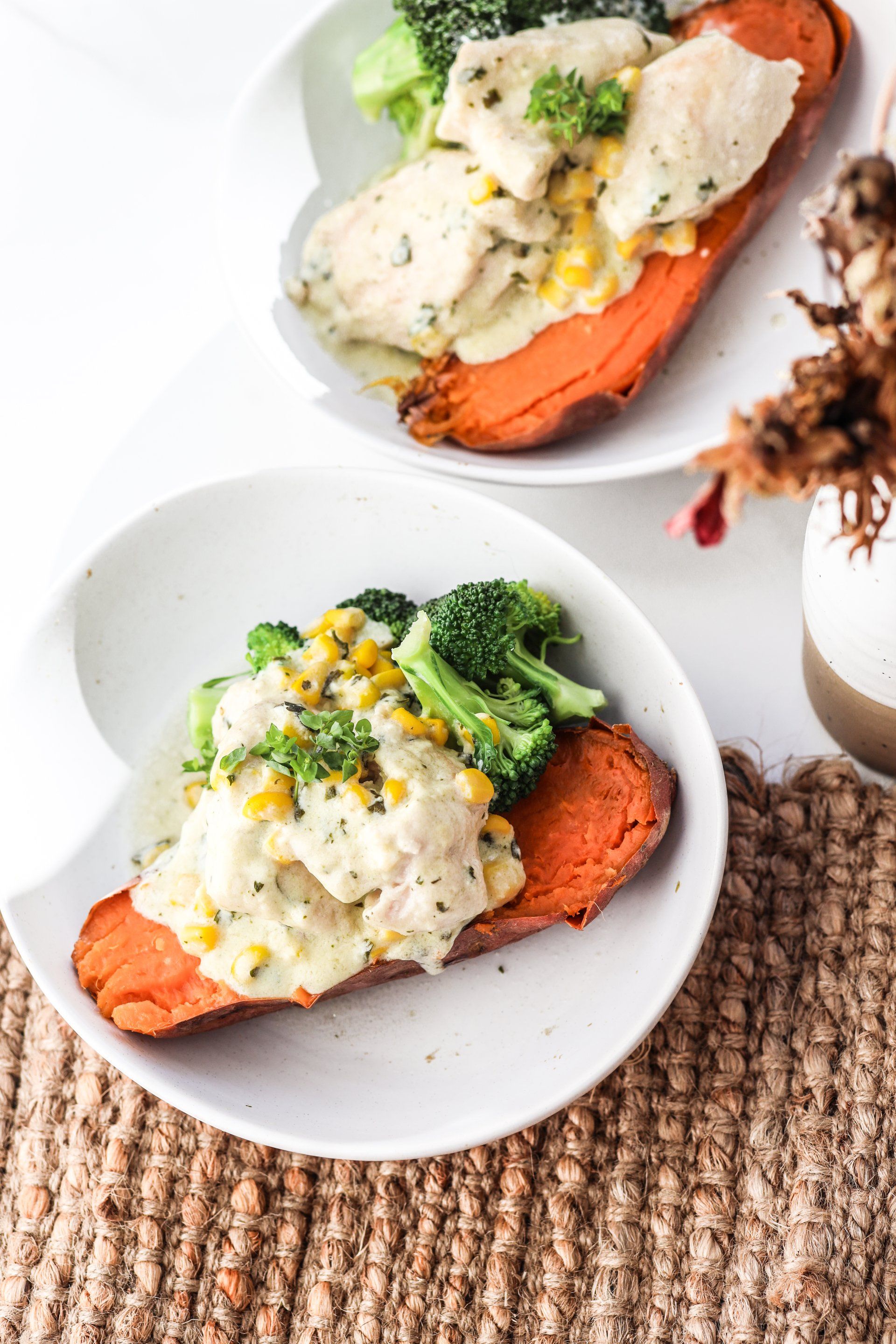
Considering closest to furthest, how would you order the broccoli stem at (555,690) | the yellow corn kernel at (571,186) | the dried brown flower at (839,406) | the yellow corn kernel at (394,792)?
1. the dried brown flower at (839,406)
2. the yellow corn kernel at (394,792)
3. the broccoli stem at (555,690)
4. the yellow corn kernel at (571,186)

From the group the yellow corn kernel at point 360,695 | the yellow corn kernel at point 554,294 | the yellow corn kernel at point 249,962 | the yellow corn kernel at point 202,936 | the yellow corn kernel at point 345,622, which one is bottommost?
the yellow corn kernel at point 249,962

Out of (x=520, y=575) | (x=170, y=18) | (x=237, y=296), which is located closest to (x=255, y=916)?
(x=520, y=575)

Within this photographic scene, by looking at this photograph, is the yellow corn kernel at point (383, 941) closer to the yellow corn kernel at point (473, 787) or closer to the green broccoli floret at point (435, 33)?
the yellow corn kernel at point (473, 787)

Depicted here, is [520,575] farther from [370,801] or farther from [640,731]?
[370,801]

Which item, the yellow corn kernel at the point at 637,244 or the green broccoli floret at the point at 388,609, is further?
the yellow corn kernel at the point at 637,244

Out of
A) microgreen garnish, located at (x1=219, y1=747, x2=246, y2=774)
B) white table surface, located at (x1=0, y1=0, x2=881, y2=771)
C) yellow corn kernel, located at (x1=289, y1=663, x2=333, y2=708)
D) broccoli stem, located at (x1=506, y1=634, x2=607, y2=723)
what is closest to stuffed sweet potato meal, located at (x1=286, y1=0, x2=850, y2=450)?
white table surface, located at (x1=0, y1=0, x2=881, y2=771)

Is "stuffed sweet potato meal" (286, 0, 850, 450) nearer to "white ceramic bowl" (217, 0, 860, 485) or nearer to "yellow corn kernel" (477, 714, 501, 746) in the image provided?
"white ceramic bowl" (217, 0, 860, 485)

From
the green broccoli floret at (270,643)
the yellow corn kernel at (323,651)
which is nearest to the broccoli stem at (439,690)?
the yellow corn kernel at (323,651)
